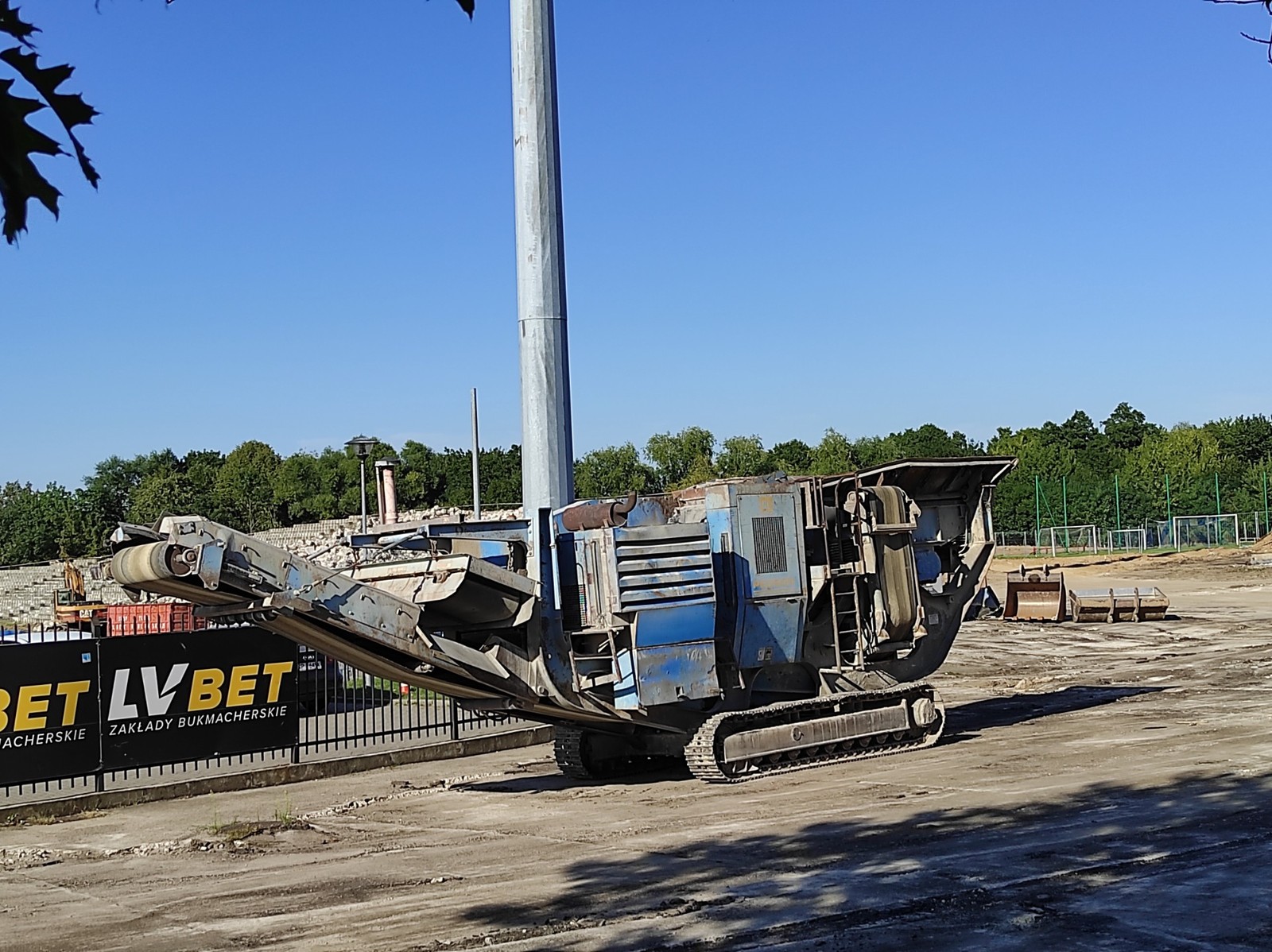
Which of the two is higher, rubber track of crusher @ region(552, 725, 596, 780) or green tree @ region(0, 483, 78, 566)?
green tree @ region(0, 483, 78, 566)

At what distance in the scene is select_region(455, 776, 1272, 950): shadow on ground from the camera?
306 inches

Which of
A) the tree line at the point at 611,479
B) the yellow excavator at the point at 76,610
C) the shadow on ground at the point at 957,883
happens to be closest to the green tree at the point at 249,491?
the tree line at the point at 611,479

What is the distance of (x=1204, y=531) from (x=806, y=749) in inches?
2417

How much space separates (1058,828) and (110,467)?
99.3m

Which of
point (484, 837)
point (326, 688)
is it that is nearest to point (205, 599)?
point (484, 837)

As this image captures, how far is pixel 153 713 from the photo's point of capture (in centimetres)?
1540

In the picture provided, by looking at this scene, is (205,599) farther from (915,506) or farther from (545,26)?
(545,26)

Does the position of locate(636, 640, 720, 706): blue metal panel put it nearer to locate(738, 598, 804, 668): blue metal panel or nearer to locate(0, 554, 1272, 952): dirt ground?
locate(738, 598, 804, 668): blue metal panel

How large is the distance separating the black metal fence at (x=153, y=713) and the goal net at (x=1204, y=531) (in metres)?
60.2

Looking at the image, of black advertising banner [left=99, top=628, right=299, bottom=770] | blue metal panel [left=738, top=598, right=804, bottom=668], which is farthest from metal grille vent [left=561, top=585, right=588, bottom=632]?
black advertising banner [left=99, top=628, right=299, bottom=770]

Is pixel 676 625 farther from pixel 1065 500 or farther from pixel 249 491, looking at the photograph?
pixel 249 491

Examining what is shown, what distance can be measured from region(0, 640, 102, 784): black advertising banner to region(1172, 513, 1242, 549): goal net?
6411cm

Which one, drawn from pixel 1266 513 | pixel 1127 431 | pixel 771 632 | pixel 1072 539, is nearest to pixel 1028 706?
pixel 771 632

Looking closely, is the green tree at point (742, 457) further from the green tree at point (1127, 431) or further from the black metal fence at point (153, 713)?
the black metal fence at point (153, 713)
